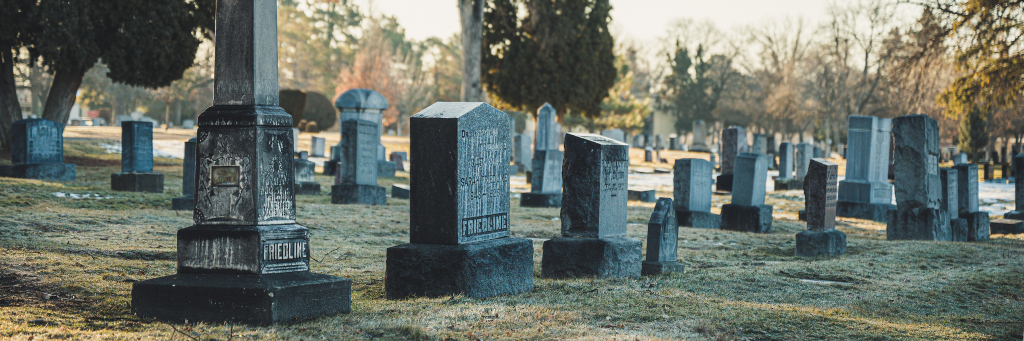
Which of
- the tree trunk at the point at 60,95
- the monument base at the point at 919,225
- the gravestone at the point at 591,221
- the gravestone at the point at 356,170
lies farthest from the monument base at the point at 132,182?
the monument base at the point at 919,225

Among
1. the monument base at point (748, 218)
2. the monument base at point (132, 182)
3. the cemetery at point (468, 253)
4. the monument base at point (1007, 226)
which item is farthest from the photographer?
the monument base at point (132, 182)

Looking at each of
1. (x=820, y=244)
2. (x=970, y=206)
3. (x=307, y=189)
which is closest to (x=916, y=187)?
(x=970, y=206)

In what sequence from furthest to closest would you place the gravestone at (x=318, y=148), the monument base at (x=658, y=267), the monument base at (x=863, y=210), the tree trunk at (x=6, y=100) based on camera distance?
the gravestone at (x=318, y=148)
the tree trunk at (x=6, y=100)
the monument base at (x=863, y=210)
the monument base at (x=658, y=267)

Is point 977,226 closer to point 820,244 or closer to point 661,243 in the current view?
point 820,244

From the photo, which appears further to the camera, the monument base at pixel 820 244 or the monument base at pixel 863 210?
the monument base at pixel 863 210

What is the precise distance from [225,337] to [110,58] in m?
16.0

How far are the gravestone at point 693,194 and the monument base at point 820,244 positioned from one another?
329cm

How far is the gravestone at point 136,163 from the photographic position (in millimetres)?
13633

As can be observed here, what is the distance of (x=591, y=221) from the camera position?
6.94m

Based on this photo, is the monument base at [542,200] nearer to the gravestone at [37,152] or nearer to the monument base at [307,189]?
the monument base at [307,189]

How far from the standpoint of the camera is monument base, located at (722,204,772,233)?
11.9m

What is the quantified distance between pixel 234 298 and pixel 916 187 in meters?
9.45

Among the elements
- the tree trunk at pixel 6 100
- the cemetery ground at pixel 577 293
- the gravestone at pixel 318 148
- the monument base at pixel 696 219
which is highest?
the tree trunk at pixel 6 100

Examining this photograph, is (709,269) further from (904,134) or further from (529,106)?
(529,106)
